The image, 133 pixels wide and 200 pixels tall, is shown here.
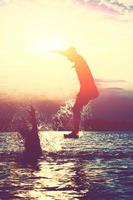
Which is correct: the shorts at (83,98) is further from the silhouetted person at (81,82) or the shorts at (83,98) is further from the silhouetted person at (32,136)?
the silhouetted person at (32,136)

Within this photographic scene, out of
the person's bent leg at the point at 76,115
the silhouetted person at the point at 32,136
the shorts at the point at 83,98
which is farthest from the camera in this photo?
the silhouetted person at the point at 32,136

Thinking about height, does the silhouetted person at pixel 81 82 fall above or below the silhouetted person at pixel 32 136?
above

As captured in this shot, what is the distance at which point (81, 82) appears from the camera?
19.6 m

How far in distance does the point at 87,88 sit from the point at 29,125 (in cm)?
6033

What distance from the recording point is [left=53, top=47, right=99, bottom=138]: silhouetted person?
1973 centimetres

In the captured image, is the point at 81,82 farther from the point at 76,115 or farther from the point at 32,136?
the point at 32,136

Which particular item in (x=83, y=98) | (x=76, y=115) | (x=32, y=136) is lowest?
(x=32, y=136)

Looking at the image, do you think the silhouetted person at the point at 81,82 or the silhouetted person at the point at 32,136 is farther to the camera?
the silhouetted person at the point at 32,136

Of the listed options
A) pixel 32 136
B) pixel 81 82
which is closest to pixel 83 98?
pixel 81 82

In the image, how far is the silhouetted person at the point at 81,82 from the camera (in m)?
19.7

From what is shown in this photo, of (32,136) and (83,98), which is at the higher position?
(83,98)

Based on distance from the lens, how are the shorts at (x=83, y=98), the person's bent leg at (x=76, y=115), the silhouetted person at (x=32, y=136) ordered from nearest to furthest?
the shorts at (x=83, y=98) → the person's bent leg at (x=76, y=115) → the silhouetted person at (x=32, y=136)

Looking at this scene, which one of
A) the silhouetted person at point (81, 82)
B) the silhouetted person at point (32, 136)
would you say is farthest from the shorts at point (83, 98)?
the silhouetted person at point (32, 136)

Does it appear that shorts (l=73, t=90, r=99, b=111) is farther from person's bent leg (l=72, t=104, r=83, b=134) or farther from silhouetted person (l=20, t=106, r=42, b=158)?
silhouetted person (l=20, t=106, r=42, b=158)
